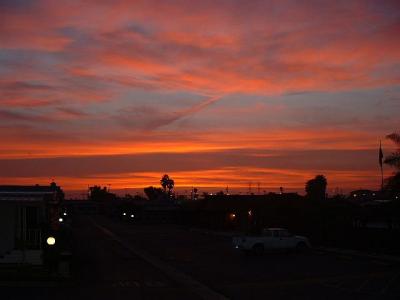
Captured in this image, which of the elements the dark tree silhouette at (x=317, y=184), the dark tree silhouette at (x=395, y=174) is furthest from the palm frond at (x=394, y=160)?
the dark tree silhouette at (x=317, y=184)

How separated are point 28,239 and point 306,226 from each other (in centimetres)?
2762

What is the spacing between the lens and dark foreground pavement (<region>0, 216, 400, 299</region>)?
63.3 feet

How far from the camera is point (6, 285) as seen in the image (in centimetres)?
2123

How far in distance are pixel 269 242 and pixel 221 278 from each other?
15.0 metres

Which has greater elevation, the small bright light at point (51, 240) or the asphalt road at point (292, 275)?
the small bright light at point (51, 240)

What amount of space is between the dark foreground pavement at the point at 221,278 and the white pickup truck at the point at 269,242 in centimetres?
222

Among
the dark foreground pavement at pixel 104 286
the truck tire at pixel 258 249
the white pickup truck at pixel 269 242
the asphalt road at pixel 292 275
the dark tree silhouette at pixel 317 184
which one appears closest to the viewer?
the dark foreground pavement at pixel 104 286

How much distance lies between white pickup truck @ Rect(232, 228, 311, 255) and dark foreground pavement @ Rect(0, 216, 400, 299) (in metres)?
2.22

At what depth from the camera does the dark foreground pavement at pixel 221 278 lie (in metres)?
19.3

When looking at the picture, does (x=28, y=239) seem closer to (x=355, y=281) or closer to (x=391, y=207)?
(x=355, y=281)

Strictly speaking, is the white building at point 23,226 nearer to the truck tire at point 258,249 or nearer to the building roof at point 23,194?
the building roof at point 23,194

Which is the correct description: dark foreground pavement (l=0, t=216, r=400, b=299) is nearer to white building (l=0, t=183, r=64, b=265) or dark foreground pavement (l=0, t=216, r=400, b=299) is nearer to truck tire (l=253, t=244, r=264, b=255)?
white building (l=0, t=183, r=64, b=265)

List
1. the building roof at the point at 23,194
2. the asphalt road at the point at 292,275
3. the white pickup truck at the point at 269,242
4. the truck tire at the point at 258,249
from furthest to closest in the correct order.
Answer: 1. the truck tire at the point at 258,249
2. the white pickup truck at the point at 269,242
3. the building roof at the point at 23,194
4. the asphalt road at the point at 292,275

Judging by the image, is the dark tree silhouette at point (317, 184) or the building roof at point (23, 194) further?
the dark tree silhouette at point (317, 184)
